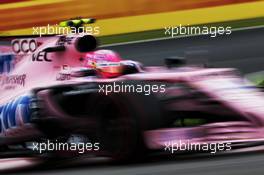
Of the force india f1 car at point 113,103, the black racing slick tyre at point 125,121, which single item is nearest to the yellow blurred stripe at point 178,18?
the force india f1 car at point 113,103

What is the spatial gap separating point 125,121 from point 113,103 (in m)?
0.20

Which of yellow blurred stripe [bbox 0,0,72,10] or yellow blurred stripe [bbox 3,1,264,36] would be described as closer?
yellow blurred stripe [bbox 3,1,264,36]

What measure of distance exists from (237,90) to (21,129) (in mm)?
2092

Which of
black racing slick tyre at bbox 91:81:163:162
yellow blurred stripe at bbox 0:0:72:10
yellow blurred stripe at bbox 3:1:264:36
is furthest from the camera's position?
yellow blurred stripe at bbox 0:0:72:10

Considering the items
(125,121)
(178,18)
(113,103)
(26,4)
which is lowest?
(125,121)

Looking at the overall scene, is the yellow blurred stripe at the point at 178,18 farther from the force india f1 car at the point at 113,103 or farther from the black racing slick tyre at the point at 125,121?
the black racing slick tyre at the point at 125,121

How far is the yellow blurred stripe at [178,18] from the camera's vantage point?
15.4 metres

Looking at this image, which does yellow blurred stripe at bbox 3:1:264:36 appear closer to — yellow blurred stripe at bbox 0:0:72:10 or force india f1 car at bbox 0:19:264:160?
yellow blurred stripe at bbox 0:0:72:10

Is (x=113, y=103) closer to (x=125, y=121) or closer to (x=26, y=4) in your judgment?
(x=125, y=121)

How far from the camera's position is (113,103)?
22.0 feet

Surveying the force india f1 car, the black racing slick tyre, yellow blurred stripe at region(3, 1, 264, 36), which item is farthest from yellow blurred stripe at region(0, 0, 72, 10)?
the black racing slick tyre

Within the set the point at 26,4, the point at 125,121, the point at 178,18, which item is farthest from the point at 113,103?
the point at 26,4

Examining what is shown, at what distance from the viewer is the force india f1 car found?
6660mm

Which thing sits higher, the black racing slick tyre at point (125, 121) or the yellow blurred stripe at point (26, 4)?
the yellow blurred stripe at point (26, 4)
